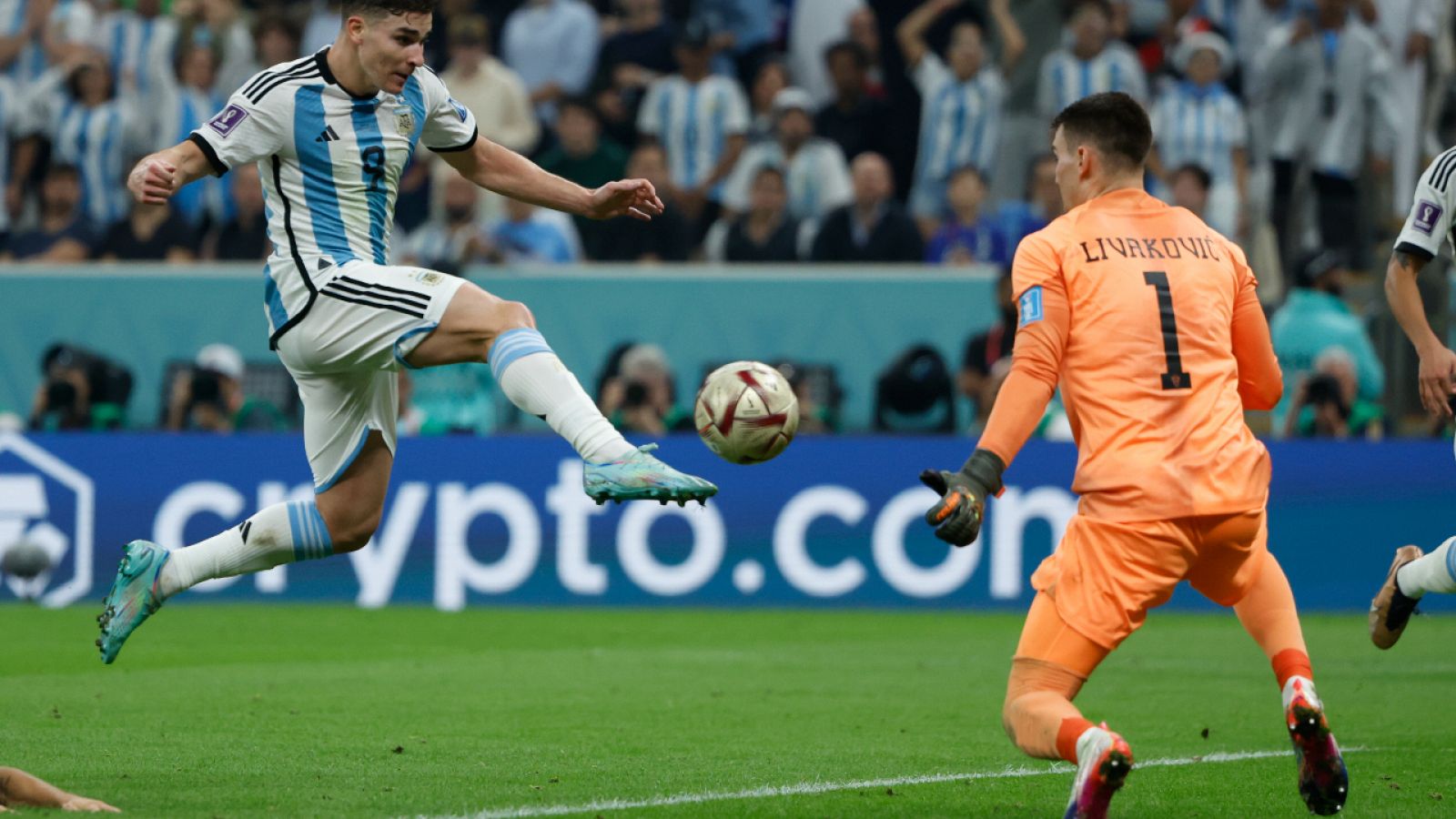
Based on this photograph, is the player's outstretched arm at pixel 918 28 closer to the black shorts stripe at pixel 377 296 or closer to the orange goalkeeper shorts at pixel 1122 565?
the black shorts stripe at pixel 377 296

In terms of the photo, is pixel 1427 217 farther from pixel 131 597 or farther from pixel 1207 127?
pixel 1207 127

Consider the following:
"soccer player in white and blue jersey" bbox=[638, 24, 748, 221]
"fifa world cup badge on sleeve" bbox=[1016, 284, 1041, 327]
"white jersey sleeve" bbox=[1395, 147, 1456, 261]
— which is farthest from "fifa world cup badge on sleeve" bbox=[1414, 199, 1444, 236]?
"soccer player in white and blue jersey" bbox=[638, 24, 748, 221]

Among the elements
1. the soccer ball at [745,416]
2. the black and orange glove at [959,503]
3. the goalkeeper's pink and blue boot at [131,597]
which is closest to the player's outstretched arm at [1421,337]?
the soccer ball at [745,416]

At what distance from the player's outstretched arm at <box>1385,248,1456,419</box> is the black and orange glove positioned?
253 centimetres

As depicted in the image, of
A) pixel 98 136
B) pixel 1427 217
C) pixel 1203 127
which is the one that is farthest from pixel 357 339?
pixel 98 136

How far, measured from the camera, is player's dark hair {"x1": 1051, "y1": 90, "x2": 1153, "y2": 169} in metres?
5.73

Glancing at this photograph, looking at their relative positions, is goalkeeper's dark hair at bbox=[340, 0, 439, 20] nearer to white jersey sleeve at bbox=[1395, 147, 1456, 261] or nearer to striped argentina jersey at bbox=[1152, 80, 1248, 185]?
white jersey sleeve at bbox=[1395, 147, 1456, 261]

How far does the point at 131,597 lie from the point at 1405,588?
4736 millimetres

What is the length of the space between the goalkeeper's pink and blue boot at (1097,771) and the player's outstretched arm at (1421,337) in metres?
2.69

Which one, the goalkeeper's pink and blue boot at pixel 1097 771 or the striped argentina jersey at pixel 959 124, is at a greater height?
the striped argentina jersey at pixel 959 124

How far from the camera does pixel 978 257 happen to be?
15.1m

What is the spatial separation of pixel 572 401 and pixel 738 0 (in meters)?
11.4

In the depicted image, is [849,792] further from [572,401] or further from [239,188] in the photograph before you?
[239,188]

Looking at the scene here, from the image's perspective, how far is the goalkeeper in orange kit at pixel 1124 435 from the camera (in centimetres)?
547
